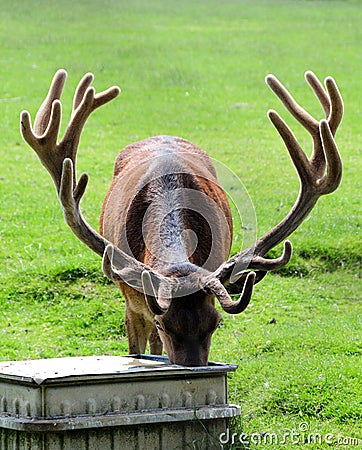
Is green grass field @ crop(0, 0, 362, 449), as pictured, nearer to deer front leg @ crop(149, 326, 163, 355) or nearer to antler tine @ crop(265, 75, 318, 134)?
deer front leg @ crop(149, 326, 163, 355)

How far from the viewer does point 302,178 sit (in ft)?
20.8

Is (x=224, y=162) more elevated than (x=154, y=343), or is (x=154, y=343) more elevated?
(x=224, y=162)

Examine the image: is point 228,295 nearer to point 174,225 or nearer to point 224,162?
point 174,225

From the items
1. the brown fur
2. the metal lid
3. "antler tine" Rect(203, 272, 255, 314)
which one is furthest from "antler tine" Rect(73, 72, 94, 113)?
the metal lid

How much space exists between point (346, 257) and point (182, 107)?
8.45 m

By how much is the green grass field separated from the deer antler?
1085mm

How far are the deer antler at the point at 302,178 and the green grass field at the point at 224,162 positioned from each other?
1.09 m

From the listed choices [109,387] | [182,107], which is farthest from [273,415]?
[182,107]

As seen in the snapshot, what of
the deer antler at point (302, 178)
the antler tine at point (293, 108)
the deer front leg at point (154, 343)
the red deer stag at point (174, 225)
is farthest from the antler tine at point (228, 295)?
the deer front leg at point (154, 343)

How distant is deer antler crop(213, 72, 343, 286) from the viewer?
19.3 feet

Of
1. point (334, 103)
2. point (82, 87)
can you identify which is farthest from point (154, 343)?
point (334, 103)

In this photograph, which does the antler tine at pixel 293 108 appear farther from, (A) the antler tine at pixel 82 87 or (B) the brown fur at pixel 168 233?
(A) the antler tine at pixel 82 87

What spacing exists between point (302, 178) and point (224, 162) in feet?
26.9

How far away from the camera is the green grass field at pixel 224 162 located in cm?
735
